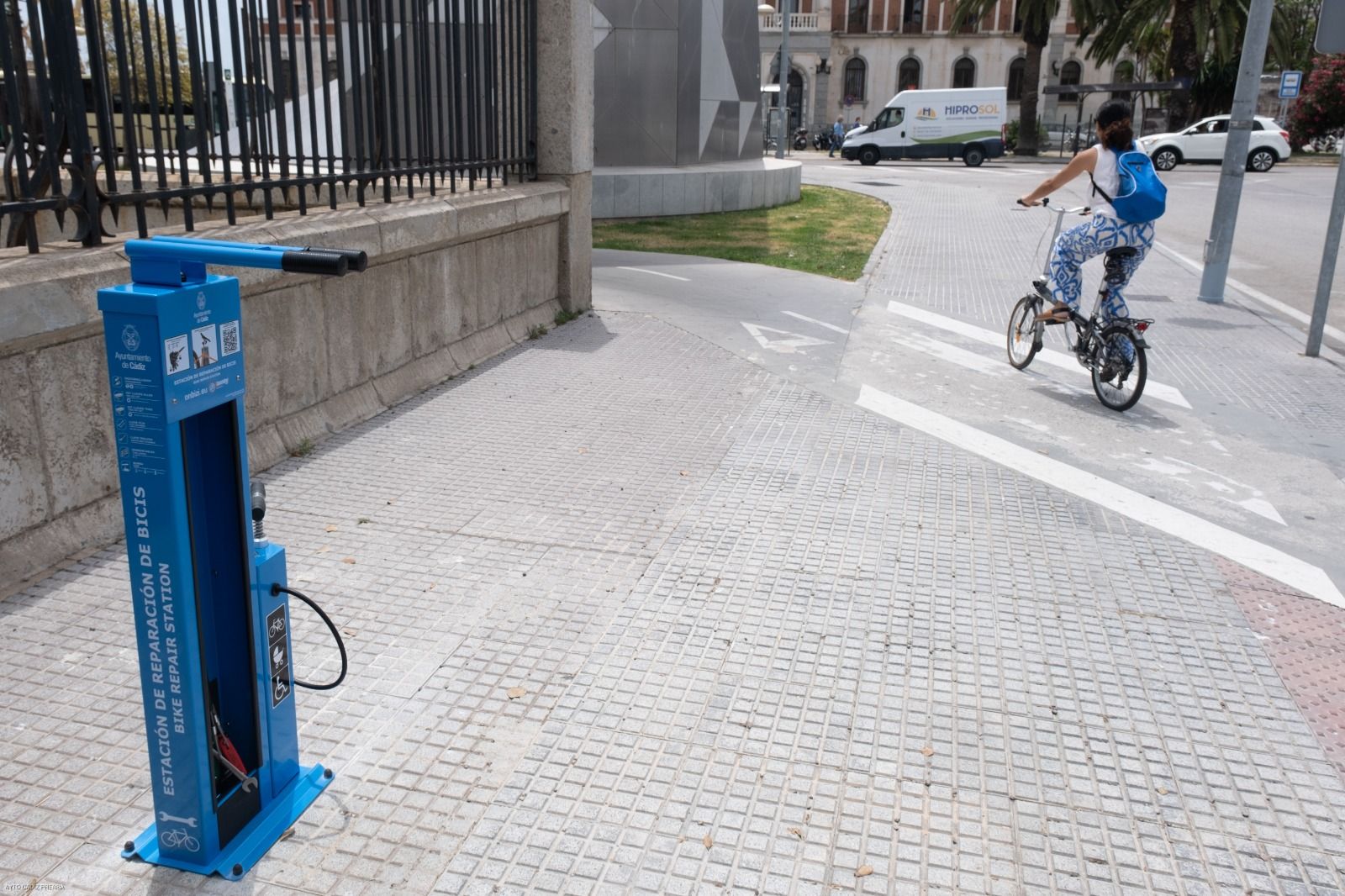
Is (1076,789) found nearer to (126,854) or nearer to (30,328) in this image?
(126,854)

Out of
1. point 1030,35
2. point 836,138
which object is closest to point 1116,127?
point 1030,35

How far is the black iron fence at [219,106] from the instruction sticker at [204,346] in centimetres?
223

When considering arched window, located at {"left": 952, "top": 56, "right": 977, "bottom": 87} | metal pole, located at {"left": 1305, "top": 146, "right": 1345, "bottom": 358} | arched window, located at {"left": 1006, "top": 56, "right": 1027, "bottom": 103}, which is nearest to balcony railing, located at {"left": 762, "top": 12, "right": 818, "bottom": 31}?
arched window, located at {"left": 952, "top": 56, "right": 977, "bottom": 87}

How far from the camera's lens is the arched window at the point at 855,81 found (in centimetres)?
6825

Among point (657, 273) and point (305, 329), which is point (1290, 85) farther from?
point (305, 329)

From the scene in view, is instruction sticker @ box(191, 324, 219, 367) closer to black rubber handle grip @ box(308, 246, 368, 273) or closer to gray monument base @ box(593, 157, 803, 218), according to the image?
black rubber handle grip @ box(308, 246, 368, 273)

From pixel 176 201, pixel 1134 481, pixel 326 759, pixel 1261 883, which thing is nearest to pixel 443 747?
pixel 326 759

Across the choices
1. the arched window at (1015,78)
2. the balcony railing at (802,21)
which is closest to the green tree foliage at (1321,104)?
the arched window at (1015,78)

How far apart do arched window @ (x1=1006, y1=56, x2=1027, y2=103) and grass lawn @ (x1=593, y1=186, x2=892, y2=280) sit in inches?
2084

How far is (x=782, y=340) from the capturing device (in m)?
9.23

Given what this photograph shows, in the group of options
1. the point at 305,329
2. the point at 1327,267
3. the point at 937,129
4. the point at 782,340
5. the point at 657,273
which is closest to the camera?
the point at 305,329

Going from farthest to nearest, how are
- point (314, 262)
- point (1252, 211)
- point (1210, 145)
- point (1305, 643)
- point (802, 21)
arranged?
point (802, 21), point (1210, 145), point (1252, 211), point (1305, 643), point (314, 262)

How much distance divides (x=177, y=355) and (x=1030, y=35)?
152 feet

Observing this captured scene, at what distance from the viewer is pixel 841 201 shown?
2202 cm
